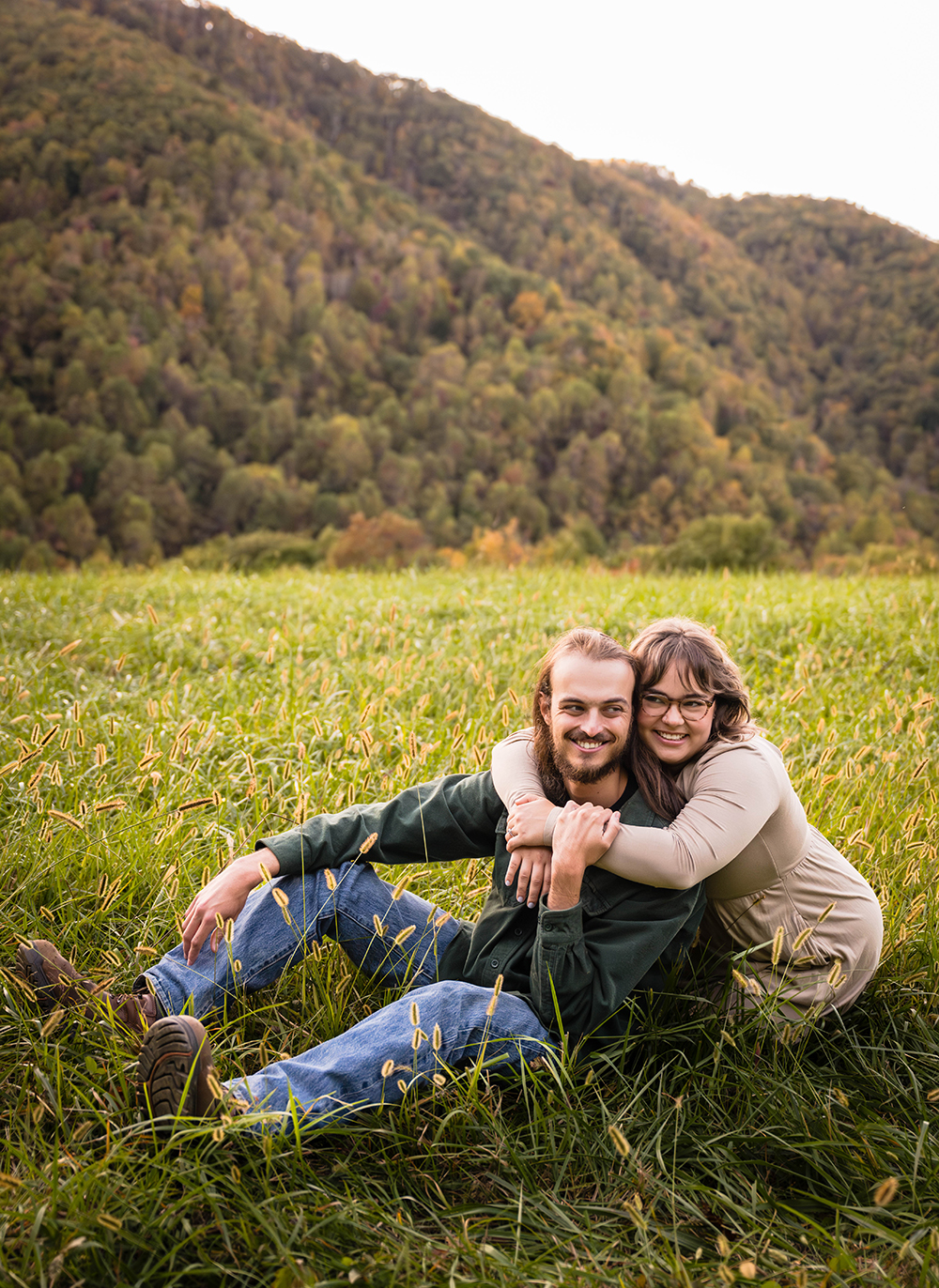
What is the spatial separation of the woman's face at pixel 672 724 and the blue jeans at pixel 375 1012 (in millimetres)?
843

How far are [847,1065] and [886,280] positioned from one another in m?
90.1

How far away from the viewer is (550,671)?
2.54 m

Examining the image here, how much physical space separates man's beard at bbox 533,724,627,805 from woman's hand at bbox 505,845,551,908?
25 centimetres

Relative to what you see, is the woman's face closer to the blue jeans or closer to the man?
the man

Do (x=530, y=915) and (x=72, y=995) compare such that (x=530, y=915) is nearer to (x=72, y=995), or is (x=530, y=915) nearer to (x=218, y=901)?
(x=218, y=901)

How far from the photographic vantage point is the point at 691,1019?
2.46 metres

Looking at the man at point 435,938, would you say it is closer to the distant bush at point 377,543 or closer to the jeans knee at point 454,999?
the jeans knee at point 454,999

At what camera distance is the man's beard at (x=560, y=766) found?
2371 mm

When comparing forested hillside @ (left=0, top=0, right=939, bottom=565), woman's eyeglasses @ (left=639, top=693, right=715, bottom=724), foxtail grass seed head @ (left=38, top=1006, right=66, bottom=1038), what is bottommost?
foxtail grass seed head @ (left=38, top=1006, right=66, bottom=1038)

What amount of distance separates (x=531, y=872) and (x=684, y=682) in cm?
71

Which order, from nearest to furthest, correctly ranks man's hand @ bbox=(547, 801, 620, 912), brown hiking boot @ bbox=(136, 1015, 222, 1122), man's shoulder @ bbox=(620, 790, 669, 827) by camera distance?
brown hiking boot @ bbox=(136, 1015, 222, 1122), man's hand @ bbox=(547, 801, 620, 912), man's shoulder @ bbox=(620, 790, 669, 827)

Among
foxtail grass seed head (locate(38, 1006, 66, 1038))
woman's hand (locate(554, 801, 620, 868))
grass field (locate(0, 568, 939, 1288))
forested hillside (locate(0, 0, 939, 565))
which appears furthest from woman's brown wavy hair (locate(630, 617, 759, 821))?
forested hillside (locate(0, 0, 939, 565))

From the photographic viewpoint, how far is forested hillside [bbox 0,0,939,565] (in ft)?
163

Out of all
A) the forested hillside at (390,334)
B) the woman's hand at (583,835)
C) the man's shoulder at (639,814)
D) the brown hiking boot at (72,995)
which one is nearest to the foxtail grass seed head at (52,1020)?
the brown hiking boot at (72,995)
